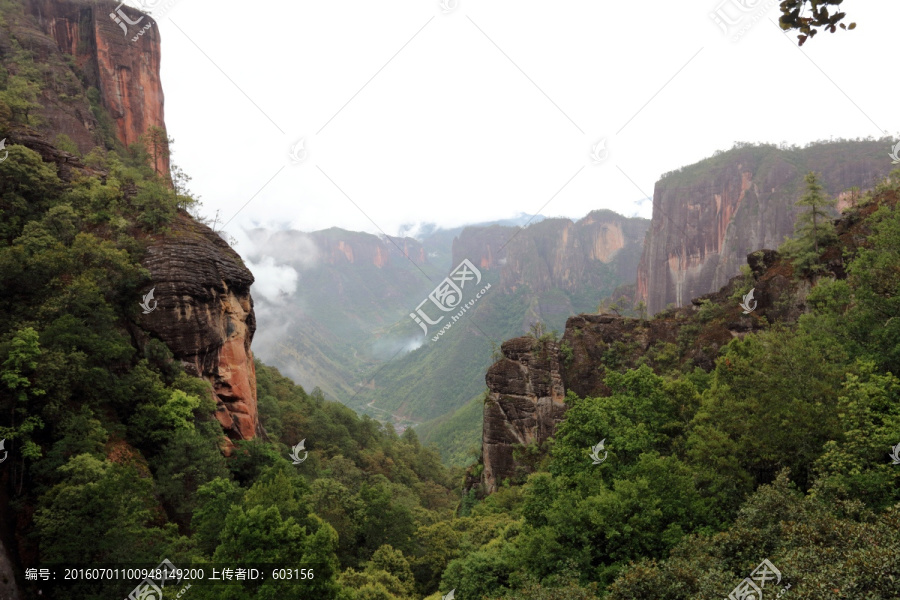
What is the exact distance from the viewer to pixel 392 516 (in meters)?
24.6

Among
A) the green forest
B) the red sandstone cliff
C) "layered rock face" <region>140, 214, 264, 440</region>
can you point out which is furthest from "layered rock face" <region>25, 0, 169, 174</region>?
"layered rock face" <region>140, 214, 264, 440</region>

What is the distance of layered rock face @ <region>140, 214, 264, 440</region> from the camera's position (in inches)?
1027

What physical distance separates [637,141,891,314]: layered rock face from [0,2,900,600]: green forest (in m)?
82.8

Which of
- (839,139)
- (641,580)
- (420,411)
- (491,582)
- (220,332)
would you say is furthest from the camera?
(420,411)

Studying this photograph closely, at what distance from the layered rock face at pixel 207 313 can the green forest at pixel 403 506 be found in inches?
39.1

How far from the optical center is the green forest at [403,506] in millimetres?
10945

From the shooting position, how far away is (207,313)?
90.4 ft

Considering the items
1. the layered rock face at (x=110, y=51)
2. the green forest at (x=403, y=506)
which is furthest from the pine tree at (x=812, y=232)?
the layered rock face at (x=110, y=51)

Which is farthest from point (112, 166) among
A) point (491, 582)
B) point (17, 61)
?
point (491, 582)

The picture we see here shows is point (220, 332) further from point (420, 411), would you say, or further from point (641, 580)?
point (420, 411)

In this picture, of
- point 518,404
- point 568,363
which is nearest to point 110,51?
point 518,404

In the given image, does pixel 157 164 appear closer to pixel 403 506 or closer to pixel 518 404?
pixel 518 404

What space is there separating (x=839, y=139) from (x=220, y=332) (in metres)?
132

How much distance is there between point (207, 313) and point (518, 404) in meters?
26.5
